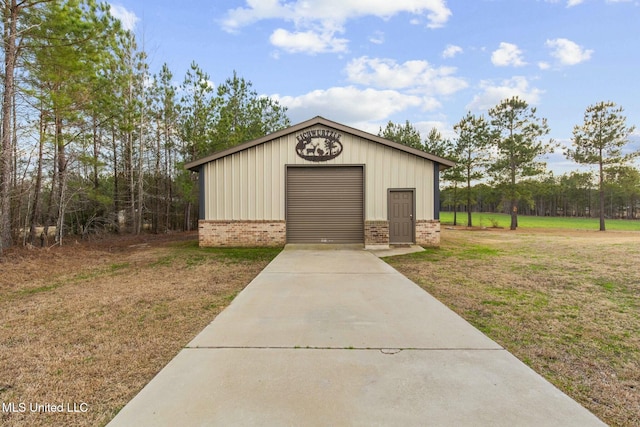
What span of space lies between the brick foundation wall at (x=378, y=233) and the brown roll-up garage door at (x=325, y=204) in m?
0.63

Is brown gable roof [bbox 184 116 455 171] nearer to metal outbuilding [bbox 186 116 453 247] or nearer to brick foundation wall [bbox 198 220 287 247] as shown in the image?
metal outbuilding [bbox 186 116 453 247]

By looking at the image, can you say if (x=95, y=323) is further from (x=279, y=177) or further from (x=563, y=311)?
(x=279, y=177)

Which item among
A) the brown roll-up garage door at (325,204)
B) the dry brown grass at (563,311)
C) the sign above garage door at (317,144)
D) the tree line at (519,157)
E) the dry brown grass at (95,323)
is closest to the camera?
the dry brown grass at (95,323)

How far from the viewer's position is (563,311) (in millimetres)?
4484

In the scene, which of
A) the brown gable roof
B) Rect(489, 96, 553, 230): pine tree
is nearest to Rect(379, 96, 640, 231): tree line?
Rect(489, 96, 553, 230): pine tree

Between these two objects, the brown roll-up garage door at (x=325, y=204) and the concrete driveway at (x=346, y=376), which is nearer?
the concrete driveway at (x=346, y=376)

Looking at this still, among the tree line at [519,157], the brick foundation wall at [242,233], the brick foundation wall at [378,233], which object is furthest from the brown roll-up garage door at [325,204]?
the tree line at [519,157]

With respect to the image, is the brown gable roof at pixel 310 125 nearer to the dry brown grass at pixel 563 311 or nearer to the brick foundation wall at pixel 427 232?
the brick foundation wall at pixel 427 232

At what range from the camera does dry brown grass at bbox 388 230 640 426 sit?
2666mm

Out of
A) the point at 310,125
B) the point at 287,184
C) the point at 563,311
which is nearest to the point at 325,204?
the point at 287,184

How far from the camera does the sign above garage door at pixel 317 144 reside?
37.3ft

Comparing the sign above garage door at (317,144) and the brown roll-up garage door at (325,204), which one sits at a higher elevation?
the sign above garage door at (317,144)

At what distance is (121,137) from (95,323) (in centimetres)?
1631

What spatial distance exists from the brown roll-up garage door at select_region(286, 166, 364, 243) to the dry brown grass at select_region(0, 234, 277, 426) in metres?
3.37
